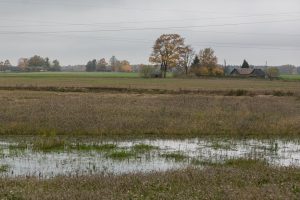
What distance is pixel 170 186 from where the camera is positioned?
10.2m

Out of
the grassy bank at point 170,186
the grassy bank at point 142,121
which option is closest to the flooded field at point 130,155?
the grassy bank at point 170,186

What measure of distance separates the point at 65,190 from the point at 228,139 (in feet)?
45.0

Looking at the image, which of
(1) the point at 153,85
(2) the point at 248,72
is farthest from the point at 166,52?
(1) the point at 153,85

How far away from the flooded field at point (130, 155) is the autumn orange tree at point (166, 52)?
101 metres

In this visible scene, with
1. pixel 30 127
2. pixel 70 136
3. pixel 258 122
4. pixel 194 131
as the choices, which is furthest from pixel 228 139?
pixel 30 127

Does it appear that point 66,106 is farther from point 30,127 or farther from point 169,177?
point 169,177

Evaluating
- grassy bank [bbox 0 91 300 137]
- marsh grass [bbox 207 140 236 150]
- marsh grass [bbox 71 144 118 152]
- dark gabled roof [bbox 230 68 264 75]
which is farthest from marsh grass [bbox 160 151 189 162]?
dark gabled roof [bbox 230 68 264 75]

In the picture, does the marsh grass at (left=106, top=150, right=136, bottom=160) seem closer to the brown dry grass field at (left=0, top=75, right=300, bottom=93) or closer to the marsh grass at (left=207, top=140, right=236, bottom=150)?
the marsh grass at (left=207, top=140, right=236, bottom=150)

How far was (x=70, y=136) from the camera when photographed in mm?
21625

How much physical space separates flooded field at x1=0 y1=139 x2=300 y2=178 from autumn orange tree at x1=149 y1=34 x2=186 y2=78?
10067cm

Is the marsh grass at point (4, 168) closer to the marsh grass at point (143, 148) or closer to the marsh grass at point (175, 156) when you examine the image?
the marsh grass at point (143, 148)

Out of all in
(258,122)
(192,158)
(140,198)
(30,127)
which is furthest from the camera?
(258,122)

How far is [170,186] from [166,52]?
113m

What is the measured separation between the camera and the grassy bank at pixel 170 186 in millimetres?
9117
